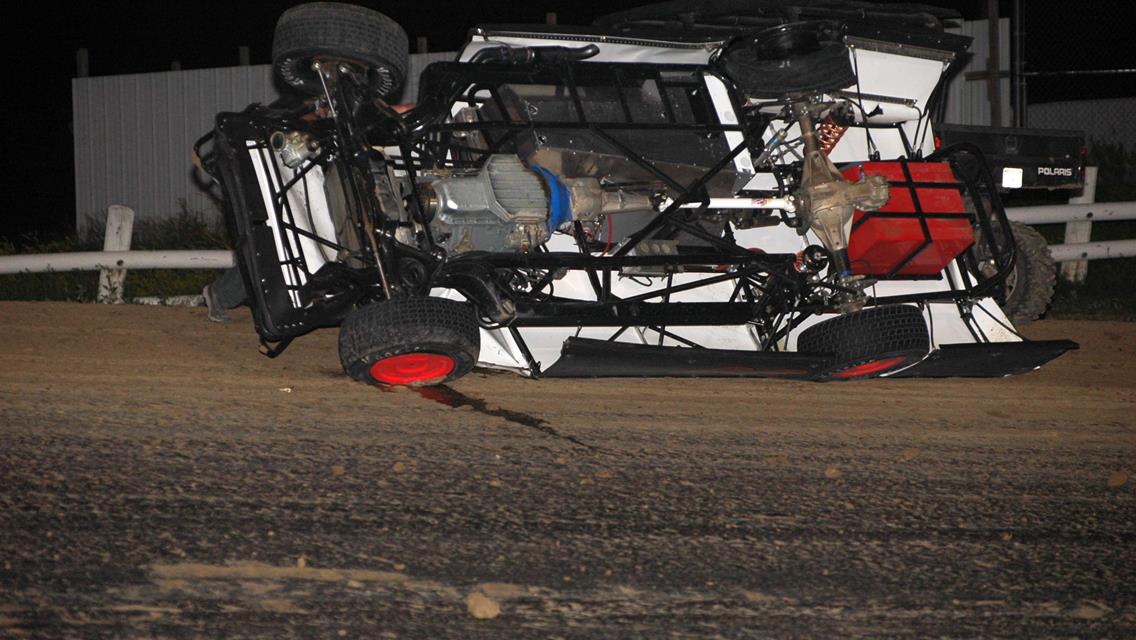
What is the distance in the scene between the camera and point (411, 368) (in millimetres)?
5086

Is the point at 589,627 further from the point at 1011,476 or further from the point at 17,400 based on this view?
the point at 17,400

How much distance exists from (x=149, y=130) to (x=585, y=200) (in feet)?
32.7

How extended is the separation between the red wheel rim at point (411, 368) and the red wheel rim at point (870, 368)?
6.06 ft

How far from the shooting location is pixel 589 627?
3164 mm

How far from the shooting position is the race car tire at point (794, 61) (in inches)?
213

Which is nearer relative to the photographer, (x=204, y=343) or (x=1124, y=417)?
(x=1124, y=417)

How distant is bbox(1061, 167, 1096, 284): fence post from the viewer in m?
9.79

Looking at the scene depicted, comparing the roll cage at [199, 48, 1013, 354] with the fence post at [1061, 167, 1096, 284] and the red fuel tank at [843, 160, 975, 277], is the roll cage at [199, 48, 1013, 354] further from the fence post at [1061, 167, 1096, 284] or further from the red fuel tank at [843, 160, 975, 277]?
the fence post at [1061, 167, 1096, 284]

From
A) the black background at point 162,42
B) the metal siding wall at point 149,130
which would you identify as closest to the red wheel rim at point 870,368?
the black background at point 162,42

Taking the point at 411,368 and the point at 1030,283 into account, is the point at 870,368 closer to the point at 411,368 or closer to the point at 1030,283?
the point at 1030,283

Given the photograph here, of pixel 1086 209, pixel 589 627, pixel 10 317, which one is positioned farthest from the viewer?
pixel 1086 209

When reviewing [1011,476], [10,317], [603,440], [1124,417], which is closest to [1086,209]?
[1124,417]

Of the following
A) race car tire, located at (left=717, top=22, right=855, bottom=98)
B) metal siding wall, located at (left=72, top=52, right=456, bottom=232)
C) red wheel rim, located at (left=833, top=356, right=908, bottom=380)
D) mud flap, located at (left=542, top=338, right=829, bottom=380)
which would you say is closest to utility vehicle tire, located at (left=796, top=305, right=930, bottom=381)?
red wheel rim, located at (left=833, top=356, right=908, bottom=380)

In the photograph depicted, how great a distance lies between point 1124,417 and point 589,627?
11.5 ft
